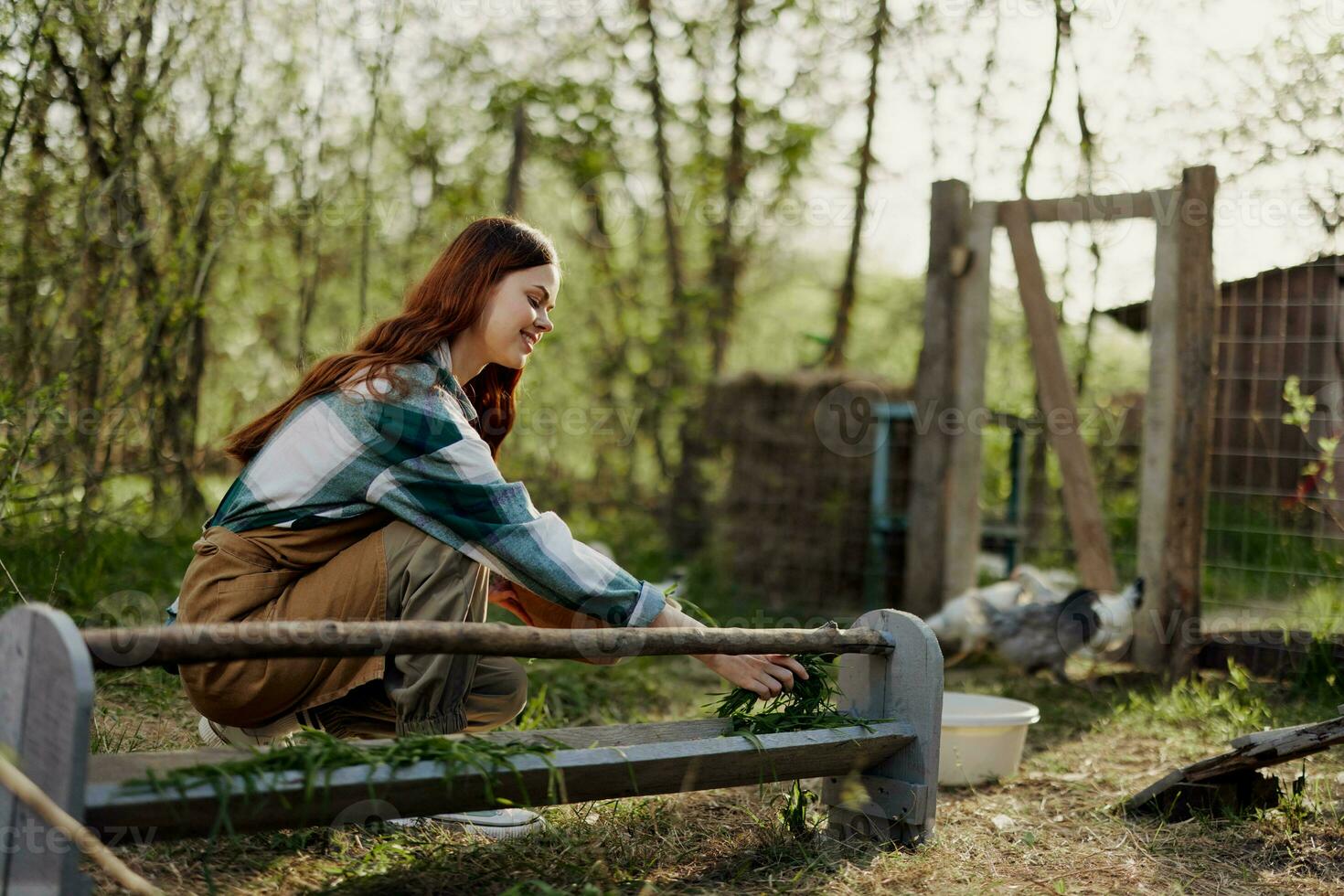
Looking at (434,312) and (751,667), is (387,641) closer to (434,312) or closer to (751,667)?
(751,667)

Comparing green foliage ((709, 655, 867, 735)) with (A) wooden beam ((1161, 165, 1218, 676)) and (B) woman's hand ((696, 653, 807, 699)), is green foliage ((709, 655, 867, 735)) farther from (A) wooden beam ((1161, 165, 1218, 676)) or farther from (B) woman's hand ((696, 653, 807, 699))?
(A) wooden beam ((1161, 165, 1218, 676))

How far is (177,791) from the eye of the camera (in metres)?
1.71

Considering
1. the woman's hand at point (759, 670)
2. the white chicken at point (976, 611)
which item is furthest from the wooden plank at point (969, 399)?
the woman's hand at point (759, 670)

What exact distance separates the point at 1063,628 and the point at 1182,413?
102cm

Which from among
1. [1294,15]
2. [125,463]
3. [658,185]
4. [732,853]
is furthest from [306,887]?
[658,185]

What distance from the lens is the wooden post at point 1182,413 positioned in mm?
4844

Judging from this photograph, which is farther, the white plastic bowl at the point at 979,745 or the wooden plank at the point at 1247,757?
the white plastic bowl at the point at 979,745

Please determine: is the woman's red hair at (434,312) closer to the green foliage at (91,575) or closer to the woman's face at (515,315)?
the woman's face at (515,315)

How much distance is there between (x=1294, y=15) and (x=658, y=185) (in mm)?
4813

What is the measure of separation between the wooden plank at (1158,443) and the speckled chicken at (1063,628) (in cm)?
7

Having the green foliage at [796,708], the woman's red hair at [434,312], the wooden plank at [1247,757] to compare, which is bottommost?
the wooden plank at [1247,757]

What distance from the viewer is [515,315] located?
8.64 ft

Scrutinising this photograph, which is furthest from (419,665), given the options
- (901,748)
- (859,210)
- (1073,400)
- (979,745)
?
(859,210)

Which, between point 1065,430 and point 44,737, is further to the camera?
point 1065,430
